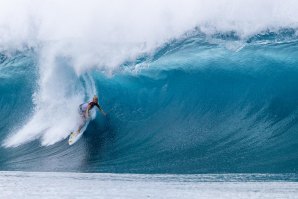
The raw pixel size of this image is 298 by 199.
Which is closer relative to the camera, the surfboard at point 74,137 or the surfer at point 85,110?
the surfboard at point 74,137

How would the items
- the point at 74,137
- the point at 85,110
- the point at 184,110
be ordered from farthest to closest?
the point at 184,110
the point at 85,110
the point at 74,137

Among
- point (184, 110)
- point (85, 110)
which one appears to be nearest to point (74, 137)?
point (85, 110)

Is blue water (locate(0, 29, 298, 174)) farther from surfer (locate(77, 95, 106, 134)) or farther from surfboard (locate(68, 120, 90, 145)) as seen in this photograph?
surfer (locate(77, 95, 106, 134))

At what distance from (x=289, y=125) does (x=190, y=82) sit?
298 cm

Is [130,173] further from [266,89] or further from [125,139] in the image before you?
[266,89]

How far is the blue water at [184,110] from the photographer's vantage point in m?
10.2

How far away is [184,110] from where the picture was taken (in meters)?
12.4

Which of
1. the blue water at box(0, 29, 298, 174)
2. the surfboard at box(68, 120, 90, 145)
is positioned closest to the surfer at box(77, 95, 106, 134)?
the surfboard at box(68, 120, 90, 145)

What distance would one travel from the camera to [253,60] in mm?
13773

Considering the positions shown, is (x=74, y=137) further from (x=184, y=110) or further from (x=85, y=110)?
(x=184, y=110)

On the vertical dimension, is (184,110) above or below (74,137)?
below

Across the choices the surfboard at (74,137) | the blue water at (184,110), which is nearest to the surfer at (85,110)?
the surfboard at (74,137)

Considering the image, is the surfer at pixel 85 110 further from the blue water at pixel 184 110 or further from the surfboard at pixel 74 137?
the blue water at pixel 184 110

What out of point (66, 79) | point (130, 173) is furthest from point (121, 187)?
point (66, 79)
